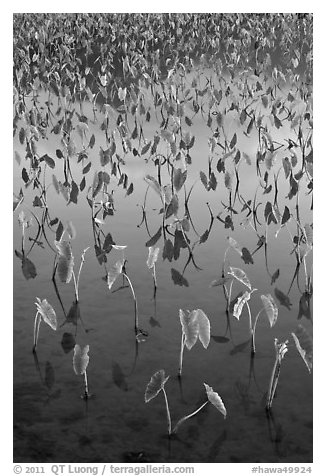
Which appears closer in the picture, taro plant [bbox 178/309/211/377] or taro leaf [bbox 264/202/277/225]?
taro plant [bbox 178/309/211/377]

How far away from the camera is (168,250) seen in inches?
147

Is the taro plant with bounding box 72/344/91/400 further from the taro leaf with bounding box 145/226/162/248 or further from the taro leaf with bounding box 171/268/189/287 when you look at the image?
the taro leaf with bounding box 145/226/162/248

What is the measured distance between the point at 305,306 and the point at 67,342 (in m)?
1.09

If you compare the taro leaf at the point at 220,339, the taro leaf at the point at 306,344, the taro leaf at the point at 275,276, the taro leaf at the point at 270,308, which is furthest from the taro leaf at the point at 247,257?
the taro leaf at the point at 306,344

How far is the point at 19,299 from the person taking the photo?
3.36 m

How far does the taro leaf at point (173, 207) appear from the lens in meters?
A: 3.77

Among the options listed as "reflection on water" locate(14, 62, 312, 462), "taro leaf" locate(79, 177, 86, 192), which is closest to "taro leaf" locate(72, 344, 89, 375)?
"reflection on water" locate(14, 62, 312, 462)

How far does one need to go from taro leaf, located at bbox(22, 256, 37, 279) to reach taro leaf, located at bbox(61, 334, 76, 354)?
→ 1.84 ft

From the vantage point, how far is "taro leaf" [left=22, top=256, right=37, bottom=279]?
3570 millimetres

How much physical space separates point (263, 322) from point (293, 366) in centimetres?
31

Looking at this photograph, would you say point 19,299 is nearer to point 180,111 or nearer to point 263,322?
point 263,322

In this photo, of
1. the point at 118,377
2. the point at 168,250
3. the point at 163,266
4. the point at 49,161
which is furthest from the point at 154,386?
the point at 49,161

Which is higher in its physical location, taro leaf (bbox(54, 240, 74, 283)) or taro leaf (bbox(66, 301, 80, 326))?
taro leaf (bbox(54, 240, 74, 283))

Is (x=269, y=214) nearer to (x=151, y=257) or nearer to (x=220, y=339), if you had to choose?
(x=151, y=257)
